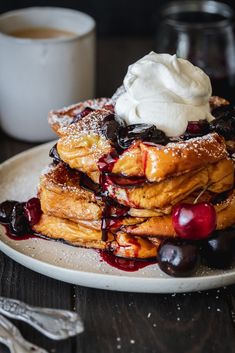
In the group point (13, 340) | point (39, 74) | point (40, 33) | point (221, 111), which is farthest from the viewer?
point (40, 33)

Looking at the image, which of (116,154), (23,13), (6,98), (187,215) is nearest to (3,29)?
(23,13)

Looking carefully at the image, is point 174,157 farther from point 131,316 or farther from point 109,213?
point 131,316

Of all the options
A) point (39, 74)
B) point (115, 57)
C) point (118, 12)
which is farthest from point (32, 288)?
point (118, 12)

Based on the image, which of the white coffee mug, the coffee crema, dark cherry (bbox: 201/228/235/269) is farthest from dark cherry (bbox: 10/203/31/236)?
the coffee crema

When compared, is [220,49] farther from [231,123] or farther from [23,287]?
[23,287]

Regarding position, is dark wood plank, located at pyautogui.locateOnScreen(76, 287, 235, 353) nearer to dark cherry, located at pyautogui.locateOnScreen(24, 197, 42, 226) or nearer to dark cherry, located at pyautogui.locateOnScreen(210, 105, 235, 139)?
dark cherry, located at pyautogui.locateOnScreen(24, 197, 42, 226)

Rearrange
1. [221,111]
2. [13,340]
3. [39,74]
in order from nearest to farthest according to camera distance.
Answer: [13,340], [221,111], [39,74]
